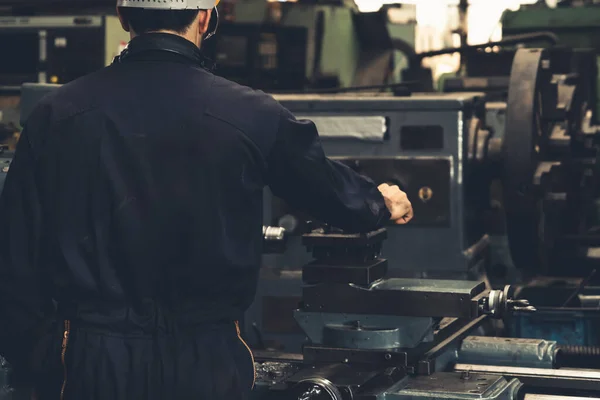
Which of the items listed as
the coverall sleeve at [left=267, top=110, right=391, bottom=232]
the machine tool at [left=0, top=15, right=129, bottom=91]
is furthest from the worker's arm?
the machine tool at [left=0, top=15, right=129, bottom=91]

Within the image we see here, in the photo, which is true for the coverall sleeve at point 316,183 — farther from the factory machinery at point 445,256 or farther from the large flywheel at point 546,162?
the large flywheel at point 546,162

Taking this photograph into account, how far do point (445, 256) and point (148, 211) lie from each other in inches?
58.2

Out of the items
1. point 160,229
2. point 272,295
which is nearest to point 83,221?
point 160,229

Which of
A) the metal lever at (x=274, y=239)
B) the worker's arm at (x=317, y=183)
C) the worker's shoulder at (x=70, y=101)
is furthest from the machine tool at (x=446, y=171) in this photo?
the worker's shoulder at (x=70, y=101)

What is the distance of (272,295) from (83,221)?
4.69ft

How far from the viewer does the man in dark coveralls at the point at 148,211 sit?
1.58m

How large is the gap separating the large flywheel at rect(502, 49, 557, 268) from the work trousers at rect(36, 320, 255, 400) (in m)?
1.37

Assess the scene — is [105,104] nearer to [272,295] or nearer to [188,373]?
[188,373]

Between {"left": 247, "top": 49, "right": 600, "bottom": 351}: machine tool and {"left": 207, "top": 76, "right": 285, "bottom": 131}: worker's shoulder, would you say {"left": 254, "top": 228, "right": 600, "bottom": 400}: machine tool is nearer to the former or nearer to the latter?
{"left": 207, "top": 76, "right": 285, "bottom": 131}: worker's shoulder

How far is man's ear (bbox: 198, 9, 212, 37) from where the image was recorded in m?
1.65

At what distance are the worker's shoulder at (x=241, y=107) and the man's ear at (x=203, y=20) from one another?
9 cm

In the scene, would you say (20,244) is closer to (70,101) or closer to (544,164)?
(70,101)

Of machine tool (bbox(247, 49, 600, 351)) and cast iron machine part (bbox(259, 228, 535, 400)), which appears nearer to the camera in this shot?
cast iron machine part (bbox(259, 228, 535, 400))

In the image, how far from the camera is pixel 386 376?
1955 millimetres
